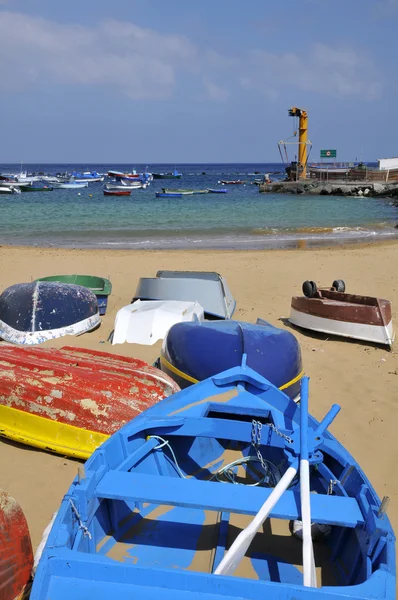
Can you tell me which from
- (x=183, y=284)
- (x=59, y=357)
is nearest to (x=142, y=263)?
(x=183, y=284)

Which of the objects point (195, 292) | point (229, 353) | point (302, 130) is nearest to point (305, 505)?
point (229, 353)

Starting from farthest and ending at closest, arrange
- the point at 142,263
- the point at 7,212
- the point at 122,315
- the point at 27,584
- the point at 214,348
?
1. the point at 7,212
2. the point at 142,263
3. the point at 122,315
4. the point at 214,348
5. the point at 27,584

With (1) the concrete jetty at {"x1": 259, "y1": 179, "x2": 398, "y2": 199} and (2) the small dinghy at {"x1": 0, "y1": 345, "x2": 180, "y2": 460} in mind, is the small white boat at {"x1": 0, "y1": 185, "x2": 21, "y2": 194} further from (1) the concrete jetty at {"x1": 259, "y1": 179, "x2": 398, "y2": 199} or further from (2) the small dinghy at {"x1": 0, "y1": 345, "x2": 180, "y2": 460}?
(2) the small dinghy at {"x1": 0, "y1": 345, "x2": 180, "y2": 460}

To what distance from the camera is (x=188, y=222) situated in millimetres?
30609

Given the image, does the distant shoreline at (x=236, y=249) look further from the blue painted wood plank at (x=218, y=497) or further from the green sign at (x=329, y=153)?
the green sign at (x=329, y=153)

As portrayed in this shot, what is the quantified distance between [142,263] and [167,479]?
41.6 ft

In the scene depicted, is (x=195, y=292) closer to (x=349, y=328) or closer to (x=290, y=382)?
(x=349, y=328)

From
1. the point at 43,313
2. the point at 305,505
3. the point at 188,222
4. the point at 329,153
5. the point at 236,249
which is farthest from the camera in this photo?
Result: the point at 329,153

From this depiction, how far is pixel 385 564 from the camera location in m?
2.85

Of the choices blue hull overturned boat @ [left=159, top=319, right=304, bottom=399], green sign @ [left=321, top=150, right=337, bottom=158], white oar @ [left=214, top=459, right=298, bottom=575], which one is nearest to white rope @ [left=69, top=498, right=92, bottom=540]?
white oar @ [left=214, top=459, right=298, bottom=575]

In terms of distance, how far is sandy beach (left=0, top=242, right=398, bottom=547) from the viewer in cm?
516

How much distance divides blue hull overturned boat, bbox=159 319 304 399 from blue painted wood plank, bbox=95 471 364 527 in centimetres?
251

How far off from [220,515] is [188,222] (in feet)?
89.2

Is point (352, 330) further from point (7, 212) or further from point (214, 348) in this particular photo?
point (7, 212)
